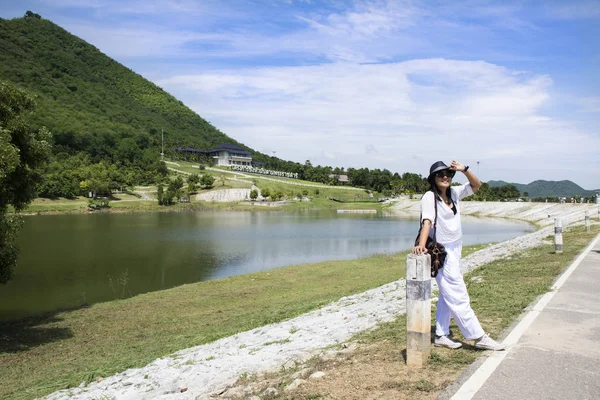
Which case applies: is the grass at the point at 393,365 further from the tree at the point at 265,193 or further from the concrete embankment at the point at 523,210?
the tree at the point at 265,193

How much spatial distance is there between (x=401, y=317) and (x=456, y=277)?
3064 millimetres

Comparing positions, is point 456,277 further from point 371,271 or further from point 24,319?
point 371,271

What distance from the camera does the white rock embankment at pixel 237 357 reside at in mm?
7059

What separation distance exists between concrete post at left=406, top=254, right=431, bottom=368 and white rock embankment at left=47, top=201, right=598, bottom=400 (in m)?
1.87

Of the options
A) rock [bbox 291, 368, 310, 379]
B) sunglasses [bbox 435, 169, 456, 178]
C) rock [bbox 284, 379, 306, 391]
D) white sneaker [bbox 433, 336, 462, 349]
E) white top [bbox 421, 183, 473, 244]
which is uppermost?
sunglasses [bbox 435, 169, 456, 178]

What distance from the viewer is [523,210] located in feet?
276

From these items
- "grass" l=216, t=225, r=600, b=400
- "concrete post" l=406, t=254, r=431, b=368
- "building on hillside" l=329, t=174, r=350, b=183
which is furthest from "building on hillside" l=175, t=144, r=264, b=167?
"concrete post" l=406, t=254, r=431, b=368

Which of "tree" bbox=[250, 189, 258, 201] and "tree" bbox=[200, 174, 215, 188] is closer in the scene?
"tree" bbox=[250, 189, 258, 201]

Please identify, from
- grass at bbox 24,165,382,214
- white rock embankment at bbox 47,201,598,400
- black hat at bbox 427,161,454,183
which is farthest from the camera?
grass at bbox 24,165,382,214

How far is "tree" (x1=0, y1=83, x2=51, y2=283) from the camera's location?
14.5 metres

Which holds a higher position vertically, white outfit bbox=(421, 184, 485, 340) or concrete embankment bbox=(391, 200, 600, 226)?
white outfit bbox=(421, 184, 485, 340)

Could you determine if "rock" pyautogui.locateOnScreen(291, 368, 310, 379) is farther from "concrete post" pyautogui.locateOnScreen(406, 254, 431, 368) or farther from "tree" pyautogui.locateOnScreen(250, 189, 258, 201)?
"tree" pyautogui.locateOnScreen(250, 189, 258, 201)

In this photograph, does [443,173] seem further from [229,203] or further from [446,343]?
[229,203]

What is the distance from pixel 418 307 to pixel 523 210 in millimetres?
88356
